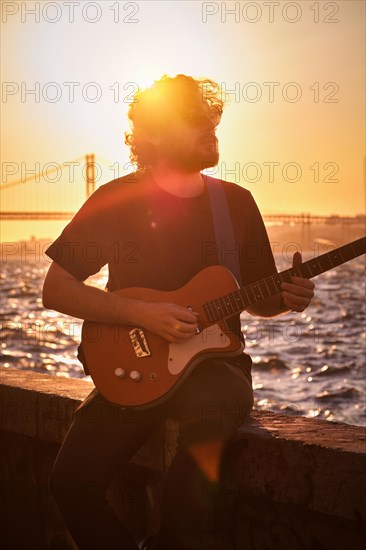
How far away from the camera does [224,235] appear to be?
270cm

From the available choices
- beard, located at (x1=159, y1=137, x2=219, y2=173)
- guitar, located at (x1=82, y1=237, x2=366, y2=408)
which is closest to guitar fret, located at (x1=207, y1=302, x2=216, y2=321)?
guitar, located at (x1=82, y1=237, x2=366, y2=408)

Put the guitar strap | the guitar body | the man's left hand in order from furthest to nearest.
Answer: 1. the guitar strap
2. the man's left hand
3. the guitar body

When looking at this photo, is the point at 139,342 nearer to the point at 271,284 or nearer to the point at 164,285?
the point at 164,285

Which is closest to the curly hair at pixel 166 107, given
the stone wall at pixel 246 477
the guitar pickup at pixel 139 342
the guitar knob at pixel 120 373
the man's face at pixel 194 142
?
the man's face at pixel 194 142

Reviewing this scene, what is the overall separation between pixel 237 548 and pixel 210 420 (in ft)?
1.56

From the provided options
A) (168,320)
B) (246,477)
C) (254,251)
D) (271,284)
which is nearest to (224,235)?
(254,251)

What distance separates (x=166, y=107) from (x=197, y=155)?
0.70 feet

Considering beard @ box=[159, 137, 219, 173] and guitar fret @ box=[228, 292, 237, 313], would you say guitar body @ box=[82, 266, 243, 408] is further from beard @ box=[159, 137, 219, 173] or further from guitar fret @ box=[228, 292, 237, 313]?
beard @ box=[159, 137, 219, 173]

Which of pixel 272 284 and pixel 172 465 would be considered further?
pixel 272 284

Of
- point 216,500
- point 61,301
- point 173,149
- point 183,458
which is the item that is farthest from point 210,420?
point 173,149

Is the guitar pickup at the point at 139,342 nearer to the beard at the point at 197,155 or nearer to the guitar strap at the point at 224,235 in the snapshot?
the guitar strap at the point at 224,235

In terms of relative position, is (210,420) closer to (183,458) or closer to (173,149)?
(183,458)

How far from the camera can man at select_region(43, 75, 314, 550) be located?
7.45 ft

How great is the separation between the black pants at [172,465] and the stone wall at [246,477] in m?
0.11
